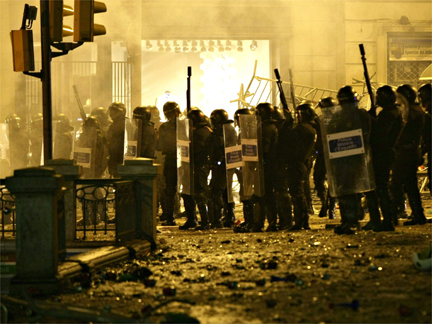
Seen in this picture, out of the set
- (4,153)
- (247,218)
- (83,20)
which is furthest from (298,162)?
(4,153)

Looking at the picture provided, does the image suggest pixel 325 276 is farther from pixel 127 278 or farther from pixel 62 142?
pixel 62 142

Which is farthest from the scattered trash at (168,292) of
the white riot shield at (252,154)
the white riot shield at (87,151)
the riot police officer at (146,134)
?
the white riot shield at (87,151)

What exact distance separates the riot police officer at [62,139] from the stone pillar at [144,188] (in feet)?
17.6

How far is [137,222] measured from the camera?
29.8 ft

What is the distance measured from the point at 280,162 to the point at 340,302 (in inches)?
198

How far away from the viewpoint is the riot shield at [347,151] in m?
9.24

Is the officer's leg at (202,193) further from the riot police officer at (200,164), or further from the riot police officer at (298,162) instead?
the riot police officer at (298,162)

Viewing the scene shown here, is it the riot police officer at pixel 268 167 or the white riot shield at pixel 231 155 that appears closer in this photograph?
the riot police officer at pixel 268 167

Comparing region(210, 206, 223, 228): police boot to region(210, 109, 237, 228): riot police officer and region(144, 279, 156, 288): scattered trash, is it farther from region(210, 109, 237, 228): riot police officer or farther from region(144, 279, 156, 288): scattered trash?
region(144, 279, 156, 288): scattered trash

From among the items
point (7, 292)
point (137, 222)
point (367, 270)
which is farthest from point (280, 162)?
point (7, 292)

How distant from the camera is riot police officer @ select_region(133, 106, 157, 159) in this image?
12266 mm

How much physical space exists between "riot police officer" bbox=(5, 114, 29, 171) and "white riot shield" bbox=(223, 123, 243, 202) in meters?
6.57

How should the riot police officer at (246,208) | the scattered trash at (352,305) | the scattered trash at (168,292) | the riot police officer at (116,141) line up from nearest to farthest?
the scattered trash at (352,305), the scattered trash at (168,292), the riot police officer at (246,208), the riot police officer at (116,141)

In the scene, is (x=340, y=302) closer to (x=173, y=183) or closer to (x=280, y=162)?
(x=280, y=162)
